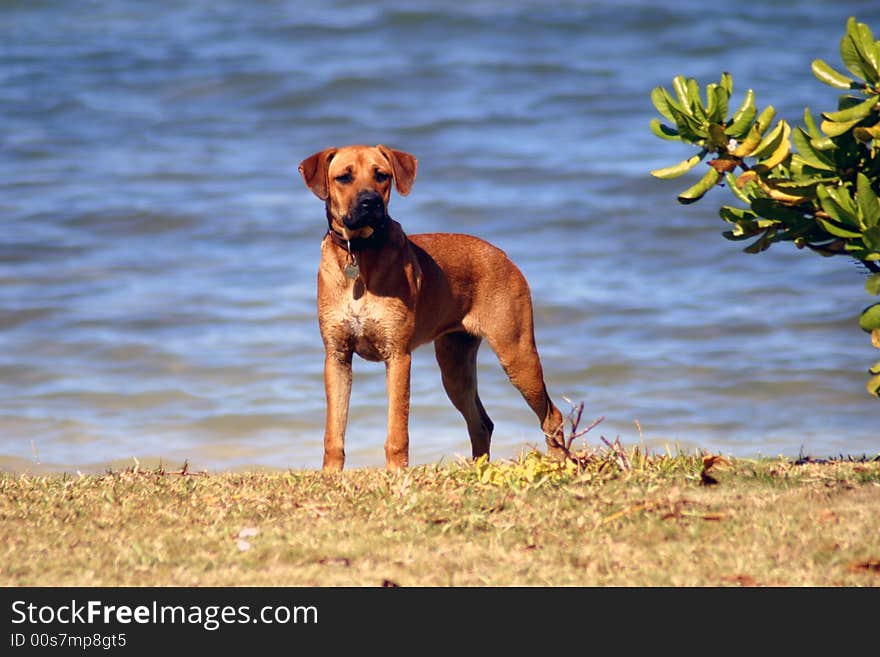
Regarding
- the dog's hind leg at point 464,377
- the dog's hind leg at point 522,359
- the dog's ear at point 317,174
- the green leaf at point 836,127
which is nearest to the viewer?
the green leaf at point 836,127

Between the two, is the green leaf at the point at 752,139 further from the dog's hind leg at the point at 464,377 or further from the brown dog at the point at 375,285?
the dog's hind leg at the point at 464,377

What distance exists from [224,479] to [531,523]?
Answer: 6.78 ft

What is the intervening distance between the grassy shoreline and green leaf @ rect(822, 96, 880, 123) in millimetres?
1730

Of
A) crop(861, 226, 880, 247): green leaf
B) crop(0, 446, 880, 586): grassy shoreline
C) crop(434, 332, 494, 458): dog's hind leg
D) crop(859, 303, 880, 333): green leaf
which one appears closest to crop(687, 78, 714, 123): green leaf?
crop(861, 226, 880, 247): green leaf

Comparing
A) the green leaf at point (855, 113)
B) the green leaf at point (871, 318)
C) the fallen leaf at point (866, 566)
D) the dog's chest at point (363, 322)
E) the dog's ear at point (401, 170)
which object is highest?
the dog's ear at point (401, 170)

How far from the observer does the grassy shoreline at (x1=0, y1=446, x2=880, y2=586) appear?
501cm

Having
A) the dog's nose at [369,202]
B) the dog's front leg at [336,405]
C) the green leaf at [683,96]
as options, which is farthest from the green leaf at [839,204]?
Answer: the dog's front leg at [336,405]

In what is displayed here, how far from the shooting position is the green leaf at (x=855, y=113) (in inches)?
226

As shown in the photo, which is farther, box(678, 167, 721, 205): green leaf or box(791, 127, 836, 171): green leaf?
box(791, 127, 836, 171): green leaf

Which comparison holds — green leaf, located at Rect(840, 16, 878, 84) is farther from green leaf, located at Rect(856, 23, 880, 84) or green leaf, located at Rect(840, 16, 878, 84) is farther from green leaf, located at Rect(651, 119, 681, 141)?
green leaf, located at Rect(651, 119, 681, 141)

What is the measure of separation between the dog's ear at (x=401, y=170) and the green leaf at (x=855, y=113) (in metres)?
2.52
